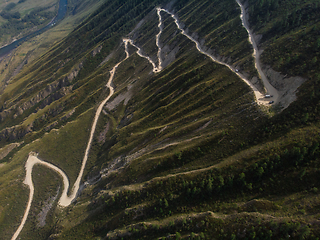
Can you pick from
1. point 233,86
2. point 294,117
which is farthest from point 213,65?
point 294,117

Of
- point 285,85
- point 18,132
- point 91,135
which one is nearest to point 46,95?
point 18,132

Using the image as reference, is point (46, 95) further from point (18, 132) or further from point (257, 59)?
point (257, 59)

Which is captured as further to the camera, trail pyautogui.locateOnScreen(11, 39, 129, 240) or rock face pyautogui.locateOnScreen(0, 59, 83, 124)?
rock face pyautogui.locateOnScreen(0, 59, 83, 124)

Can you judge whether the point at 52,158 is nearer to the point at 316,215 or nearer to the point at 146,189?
the point at 146,189

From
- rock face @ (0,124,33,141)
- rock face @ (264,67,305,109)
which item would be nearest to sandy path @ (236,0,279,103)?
rock face @ (264,67,305,109)

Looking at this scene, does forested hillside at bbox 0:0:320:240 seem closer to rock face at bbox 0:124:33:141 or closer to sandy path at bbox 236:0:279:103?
rock face at bbox 0:124:33:141

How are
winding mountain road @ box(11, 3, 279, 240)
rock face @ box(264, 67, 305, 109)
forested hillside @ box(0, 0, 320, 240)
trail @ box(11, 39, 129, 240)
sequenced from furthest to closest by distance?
trail @ box(11, 39, 129, 240), winding mountain road @ box(11, 3, 279, 240), rock face @ box(264, 67, 305, 109), forested hillside @ box(0, 0, 320, 240)

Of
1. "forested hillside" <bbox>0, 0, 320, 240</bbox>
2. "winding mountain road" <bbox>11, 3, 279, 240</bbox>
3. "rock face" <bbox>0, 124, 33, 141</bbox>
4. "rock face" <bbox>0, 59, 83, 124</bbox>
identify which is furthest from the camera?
"rock face" <bbox>0, 59, 83, 124</bbox>

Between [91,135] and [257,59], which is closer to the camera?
[257,59]

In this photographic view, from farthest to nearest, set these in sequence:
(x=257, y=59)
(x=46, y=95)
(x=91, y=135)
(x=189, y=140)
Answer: (x=46, y=95) → (x=91, y=135) → (x=257, y=59) → (x=189, y=140)
